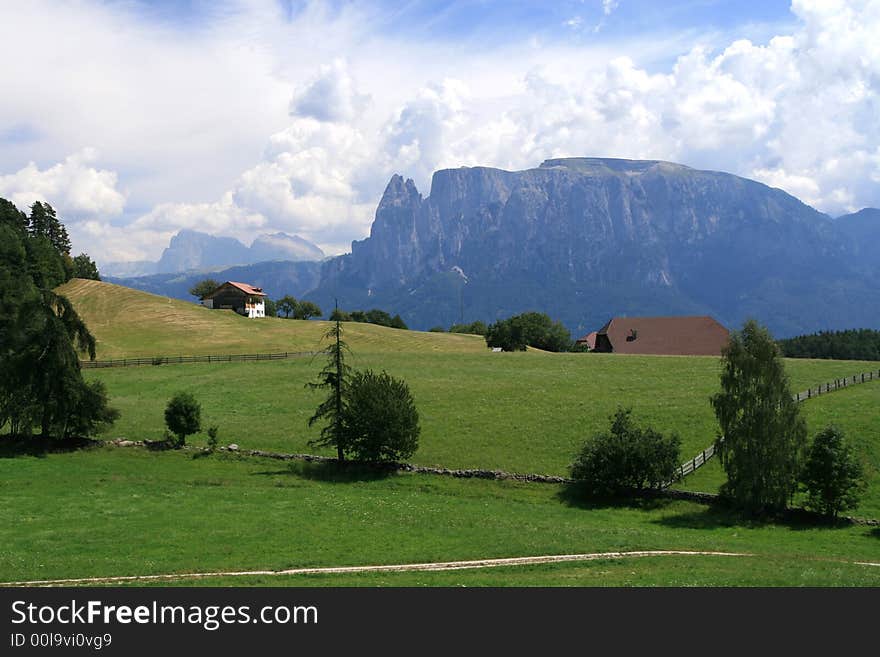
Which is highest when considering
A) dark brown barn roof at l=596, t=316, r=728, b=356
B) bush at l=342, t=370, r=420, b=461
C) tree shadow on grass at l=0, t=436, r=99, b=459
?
dark brown barn roof at l=596, t=316, r=728, b=356

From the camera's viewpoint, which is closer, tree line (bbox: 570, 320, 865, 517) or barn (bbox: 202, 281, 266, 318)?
tree line (bbox: 570, 320, 865, 517)

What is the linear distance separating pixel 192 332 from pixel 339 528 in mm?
97236

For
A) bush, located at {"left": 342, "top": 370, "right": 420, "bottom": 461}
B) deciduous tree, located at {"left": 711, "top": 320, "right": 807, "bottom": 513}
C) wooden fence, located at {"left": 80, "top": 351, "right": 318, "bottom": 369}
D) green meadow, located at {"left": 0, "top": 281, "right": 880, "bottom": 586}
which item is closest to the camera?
green meadow, located at {"left": 0, "top": 281, "right": 880, "bottom": 586}

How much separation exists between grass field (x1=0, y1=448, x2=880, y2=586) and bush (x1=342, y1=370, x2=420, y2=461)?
2498 mm

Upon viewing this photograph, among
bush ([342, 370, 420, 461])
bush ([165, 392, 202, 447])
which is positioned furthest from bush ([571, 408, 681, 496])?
bush ([165, 392, 202, 447])

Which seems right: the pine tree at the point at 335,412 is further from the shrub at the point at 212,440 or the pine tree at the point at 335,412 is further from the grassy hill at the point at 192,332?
the grassy hill at the point at 192,332

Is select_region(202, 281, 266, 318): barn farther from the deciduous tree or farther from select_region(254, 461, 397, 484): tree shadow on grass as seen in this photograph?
the deciduous tree

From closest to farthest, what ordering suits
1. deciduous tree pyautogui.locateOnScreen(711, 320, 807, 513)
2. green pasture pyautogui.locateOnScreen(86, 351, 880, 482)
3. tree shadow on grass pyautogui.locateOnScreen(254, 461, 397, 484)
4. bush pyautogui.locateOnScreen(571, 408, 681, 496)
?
1. deciduous tree pyautogui.locateOnScreen(711, 320, 807, 513)
2. bush pyautogui.locateOnScreen(571, 408, 681, 496)
3. tree shadow on grass pyautogui.locateOnScreen(254, 461, 397, 484)
4. green pasture pyautogui.locateOnScreen(86, 351, 880, 482)

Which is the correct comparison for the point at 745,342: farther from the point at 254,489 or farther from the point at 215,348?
the point at 215,348

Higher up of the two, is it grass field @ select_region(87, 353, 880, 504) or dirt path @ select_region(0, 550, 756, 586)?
grass field @ select_region(87, 353, 880, 504)

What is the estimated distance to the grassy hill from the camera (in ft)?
351

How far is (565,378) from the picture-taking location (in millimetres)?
73125

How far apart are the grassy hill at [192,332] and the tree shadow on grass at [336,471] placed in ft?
198
